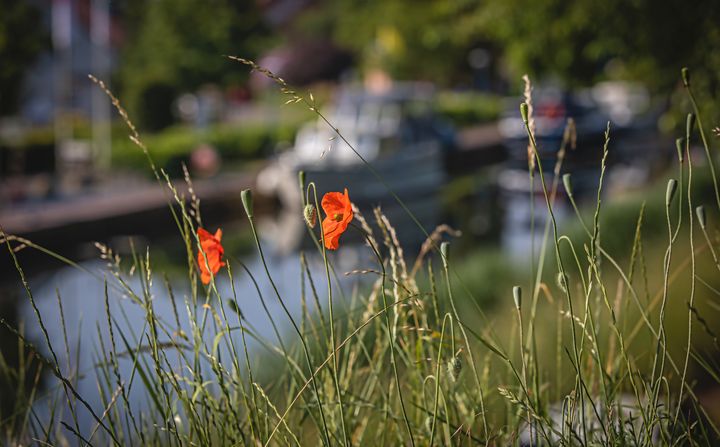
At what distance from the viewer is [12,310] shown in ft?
26.2

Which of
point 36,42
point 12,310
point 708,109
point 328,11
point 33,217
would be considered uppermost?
point 328,11

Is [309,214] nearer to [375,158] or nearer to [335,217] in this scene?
[335,217]

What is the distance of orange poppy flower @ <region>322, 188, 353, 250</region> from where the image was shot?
1.37 m

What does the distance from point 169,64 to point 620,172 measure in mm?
10016

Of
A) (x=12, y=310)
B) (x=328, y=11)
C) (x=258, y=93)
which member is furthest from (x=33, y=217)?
(x=328, y=11)

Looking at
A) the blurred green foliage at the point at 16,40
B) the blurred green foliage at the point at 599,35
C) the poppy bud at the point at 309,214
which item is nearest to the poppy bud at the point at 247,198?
the poppy bud at the point at 309,214

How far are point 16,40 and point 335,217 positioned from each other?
1391 cm

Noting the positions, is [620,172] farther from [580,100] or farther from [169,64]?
[169,64]

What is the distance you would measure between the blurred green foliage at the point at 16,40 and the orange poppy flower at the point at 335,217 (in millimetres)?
13184

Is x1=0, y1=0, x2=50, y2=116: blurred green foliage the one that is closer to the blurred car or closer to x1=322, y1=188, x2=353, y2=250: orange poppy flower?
the blurred car

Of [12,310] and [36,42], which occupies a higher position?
[36,42]

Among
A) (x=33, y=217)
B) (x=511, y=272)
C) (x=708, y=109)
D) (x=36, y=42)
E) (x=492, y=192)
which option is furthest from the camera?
(x=492, y=192)

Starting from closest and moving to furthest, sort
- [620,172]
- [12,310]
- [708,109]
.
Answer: [708,109] < [12,310] < [620,172]

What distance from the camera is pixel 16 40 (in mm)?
14023
